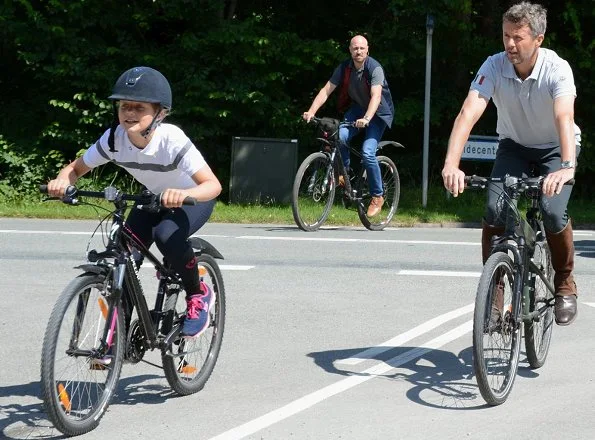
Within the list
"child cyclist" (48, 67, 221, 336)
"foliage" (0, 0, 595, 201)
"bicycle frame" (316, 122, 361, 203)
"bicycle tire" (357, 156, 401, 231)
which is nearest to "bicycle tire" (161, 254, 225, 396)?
"child cyclist" (48, 67, 221, 336)

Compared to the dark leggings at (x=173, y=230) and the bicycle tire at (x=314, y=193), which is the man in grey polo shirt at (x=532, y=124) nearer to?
the dark leggings at (x=173, y=230)

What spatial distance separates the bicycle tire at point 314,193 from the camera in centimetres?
1527

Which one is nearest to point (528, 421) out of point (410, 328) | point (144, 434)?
point (144, 434)

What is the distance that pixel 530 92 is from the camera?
7492 millimetres

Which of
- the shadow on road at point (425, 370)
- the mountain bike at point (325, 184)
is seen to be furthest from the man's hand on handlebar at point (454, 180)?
the mountain bike at point (325, 184)

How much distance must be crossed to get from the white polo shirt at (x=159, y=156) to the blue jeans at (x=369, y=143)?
867cm

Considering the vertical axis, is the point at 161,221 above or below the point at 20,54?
below

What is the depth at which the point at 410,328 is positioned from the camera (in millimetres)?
9289

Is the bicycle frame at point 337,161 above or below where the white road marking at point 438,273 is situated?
above

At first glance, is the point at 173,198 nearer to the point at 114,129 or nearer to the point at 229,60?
the point at 114,129

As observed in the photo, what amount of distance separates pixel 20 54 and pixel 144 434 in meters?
14.7

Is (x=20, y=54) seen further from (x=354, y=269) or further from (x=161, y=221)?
(x=161, y=221)

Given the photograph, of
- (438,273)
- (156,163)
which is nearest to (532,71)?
(156,163)

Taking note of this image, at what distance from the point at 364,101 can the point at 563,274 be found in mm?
7795
